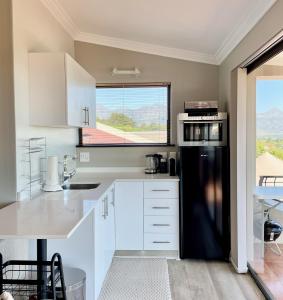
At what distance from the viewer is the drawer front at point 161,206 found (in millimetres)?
3783

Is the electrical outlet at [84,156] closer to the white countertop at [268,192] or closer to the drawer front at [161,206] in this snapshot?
the drawer front at [161,206]

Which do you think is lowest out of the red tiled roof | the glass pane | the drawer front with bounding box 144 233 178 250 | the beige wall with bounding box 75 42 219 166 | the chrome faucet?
the drawer front with bounding box 144 233 178 250

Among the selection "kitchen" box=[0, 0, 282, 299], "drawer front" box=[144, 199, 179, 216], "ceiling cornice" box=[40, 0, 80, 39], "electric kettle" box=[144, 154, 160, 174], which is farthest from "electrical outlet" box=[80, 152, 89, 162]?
"ceiling cornice" box=[40, 0, 80, 39]

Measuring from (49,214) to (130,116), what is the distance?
2434 mm

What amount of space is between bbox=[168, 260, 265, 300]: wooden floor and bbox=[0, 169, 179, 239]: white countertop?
1.13m

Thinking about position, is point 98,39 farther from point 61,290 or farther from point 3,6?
point 61,290

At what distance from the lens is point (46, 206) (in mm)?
2480

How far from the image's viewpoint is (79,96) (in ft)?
10.7

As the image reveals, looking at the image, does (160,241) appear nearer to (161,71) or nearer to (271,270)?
(271,270)

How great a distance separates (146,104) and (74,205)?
89.4 inches

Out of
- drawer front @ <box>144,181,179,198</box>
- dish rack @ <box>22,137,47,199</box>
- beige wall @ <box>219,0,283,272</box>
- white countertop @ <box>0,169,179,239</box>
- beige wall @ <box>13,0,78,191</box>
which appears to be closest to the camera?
white countertop @ <box>0,169,179,239</box>

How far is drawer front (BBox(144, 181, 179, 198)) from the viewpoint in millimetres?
3771

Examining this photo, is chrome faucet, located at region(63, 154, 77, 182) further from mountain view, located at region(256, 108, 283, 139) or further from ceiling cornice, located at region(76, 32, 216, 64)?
mountain view, located at region(256, 108, 283, 139)

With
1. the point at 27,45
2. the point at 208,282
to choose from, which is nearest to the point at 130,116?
the point at 27,45
